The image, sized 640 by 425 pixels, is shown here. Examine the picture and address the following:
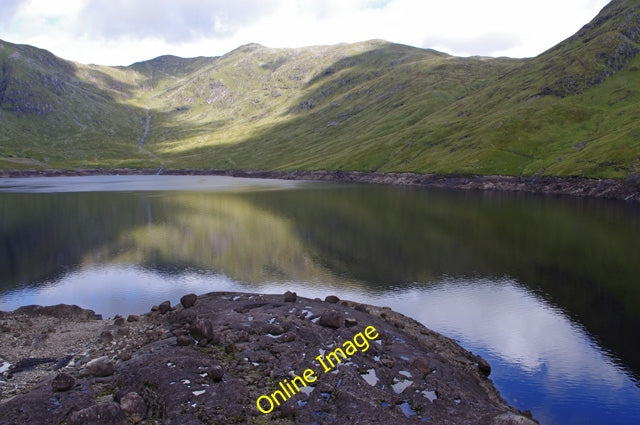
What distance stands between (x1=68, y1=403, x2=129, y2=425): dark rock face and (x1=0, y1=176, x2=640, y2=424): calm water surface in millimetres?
21785

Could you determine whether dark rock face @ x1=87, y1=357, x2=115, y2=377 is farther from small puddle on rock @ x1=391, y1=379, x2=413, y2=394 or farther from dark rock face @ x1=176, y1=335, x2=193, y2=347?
small puddle on rock @ x1=391, y1=379, x2=413, y2=394

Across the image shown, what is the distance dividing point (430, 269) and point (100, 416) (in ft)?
138

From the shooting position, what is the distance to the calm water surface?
30.6 m

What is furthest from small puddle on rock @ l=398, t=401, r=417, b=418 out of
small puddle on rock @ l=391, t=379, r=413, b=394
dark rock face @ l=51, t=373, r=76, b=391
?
dark rock face @ l=51, t=373, r=76, b=391

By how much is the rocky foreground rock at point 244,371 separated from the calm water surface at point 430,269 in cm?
531

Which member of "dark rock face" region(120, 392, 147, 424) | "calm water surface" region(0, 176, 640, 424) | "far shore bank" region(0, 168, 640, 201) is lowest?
"calm water surface" region(0, 176, 640, 424)

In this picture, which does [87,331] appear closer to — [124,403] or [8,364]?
[8,364]

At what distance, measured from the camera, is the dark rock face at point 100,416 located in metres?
19.0

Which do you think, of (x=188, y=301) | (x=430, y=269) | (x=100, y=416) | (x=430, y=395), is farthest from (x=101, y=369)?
(x=430, y=269)

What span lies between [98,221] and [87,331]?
2531 inches

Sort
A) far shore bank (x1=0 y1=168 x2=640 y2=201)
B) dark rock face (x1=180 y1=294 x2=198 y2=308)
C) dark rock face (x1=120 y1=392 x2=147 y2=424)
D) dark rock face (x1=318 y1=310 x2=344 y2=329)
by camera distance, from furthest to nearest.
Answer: far shore bank (x1=0 y1=168 x2=640 y2=201) → dark rock face (x1=180 y1=294 x2=198 y2=308) → dark rock face (x1=318 y1=310 x2=344 y2=329) → dark rock face (x1=120 y1=392 x2=147 y2=424)

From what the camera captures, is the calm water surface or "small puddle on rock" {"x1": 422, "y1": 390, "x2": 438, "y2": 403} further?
the calm water surface

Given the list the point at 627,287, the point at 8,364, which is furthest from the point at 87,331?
the point at 627,287

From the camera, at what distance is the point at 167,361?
24.8 metres
